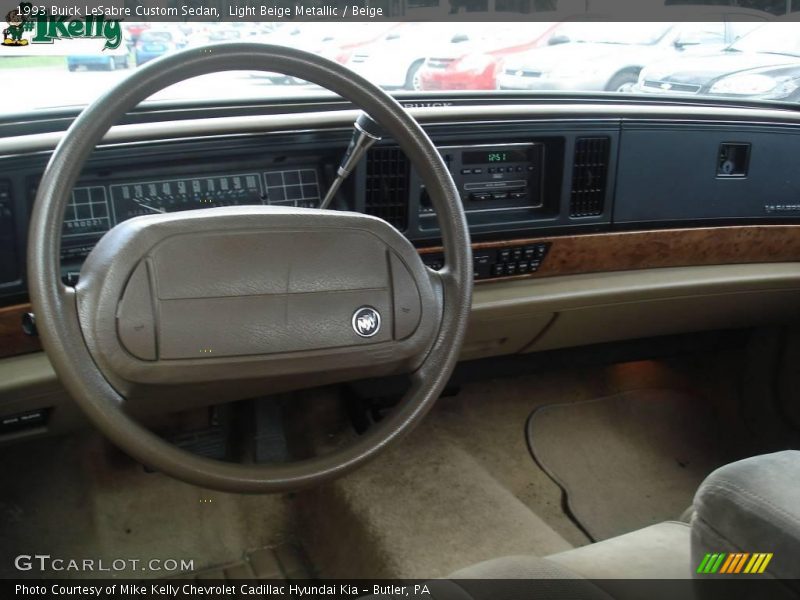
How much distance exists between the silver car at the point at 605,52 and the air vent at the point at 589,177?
297mm

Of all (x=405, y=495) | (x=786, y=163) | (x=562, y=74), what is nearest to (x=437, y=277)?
(x=405, y=495)

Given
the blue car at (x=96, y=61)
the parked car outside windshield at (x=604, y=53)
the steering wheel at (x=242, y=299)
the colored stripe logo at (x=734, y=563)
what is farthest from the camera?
the parked car outside windshield at (x=604, y=53)

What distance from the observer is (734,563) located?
0.88 metres

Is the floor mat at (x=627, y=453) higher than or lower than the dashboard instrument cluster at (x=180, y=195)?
lower

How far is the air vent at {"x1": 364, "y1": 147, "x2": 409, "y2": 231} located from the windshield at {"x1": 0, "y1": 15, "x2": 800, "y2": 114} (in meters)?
0.17

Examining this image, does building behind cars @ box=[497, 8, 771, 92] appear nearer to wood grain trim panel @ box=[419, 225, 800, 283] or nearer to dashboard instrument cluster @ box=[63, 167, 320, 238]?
wood grain trim panel @ box=[419, 225, 800, 283]

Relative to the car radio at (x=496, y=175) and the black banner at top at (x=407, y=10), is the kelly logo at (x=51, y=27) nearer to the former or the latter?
the black banner at top at (x=407, y=10)

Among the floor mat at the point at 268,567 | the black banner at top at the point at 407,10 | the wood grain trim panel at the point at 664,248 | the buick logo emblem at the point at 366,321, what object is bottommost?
the floor mat at the point at 268,567

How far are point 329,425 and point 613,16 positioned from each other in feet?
4.44

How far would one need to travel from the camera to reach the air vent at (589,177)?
1916mm

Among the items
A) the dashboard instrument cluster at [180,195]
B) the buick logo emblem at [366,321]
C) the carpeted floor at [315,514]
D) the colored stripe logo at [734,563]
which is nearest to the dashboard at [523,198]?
the dashboard instrument cluster at [180,195]

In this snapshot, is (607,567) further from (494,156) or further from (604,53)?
(604,53)

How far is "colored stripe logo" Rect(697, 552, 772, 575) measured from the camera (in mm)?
857

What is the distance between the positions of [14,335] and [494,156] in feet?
3.43
